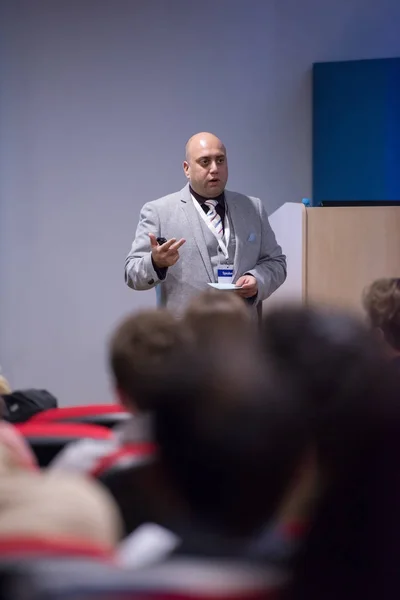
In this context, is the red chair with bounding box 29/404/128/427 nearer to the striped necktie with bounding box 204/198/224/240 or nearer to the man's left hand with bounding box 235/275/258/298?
the man's left hand with bounding box 235/275/258/298

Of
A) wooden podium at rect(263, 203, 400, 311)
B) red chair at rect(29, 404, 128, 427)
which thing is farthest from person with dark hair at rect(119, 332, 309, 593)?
wooden podium at rect(263, 203, 400, 311)

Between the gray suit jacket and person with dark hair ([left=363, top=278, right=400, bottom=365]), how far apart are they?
5.92ft

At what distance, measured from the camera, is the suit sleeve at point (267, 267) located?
3.08 m

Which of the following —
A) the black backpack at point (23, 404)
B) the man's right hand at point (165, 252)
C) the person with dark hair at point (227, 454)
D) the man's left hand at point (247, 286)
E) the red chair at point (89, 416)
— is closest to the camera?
the person with dark hair at point (227, 454)

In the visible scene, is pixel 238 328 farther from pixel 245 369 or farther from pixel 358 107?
pixel 358 107

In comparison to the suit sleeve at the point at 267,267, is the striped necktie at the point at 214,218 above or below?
above

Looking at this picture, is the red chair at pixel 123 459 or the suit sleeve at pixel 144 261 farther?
the suit sleeve at pixel 144 261

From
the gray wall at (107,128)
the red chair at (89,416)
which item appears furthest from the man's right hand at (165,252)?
the gray wall at (107,128)

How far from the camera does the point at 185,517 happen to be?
23.5 inches

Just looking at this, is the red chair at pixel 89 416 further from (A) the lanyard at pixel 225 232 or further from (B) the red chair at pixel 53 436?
(A) the lanyard at pixel 225 232

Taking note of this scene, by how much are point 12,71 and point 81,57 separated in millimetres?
500

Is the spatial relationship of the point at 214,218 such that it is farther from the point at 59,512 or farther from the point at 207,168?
the point at 59,512

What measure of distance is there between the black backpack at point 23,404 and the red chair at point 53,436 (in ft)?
0.75

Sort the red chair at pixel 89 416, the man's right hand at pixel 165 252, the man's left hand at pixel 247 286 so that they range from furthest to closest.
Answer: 1. the man's left hand at pixel 247 286
2. the man's right hand at pixel 165 252
3. the red chair at pixel 89 416
